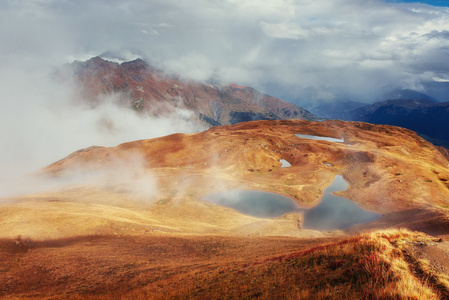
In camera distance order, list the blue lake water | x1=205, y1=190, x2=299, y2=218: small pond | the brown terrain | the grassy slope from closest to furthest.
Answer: the grassy slope, the brown terrain, the blue lake water, x1=205, y1=190, x2=299, y2=218: small pond

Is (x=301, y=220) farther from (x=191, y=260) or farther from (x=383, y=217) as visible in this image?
(x=191, y=260)

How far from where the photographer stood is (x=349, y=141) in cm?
10919

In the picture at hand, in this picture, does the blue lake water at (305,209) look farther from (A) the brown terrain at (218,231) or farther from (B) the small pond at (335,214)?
(A) the brown terrain at (218,231)

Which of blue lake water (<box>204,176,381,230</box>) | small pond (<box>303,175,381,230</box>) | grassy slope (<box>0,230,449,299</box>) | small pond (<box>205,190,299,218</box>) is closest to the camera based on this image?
grassy slope (<box>0,230,449,299</box>)

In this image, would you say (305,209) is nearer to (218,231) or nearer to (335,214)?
(335,214)

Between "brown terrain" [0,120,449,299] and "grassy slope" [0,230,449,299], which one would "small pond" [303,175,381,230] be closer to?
"brown terrain" [0,120,449,299]

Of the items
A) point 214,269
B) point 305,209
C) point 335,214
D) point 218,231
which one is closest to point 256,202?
point 305,209

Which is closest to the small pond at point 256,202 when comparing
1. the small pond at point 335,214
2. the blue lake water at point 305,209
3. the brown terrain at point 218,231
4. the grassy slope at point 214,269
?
the blue lake water at point 305,209

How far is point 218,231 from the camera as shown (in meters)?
37.5

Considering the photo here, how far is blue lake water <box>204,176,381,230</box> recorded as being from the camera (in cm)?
4700

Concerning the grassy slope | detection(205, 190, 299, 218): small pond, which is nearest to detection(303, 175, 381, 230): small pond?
detection(205, 190, 299, 218): small pond

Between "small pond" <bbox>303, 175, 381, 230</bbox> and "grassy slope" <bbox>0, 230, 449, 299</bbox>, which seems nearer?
"grassy slope" <bbox>0, 230, 449, 299</bbox>

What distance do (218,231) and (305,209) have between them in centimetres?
2460

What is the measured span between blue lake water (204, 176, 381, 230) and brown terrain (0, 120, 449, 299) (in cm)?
225
